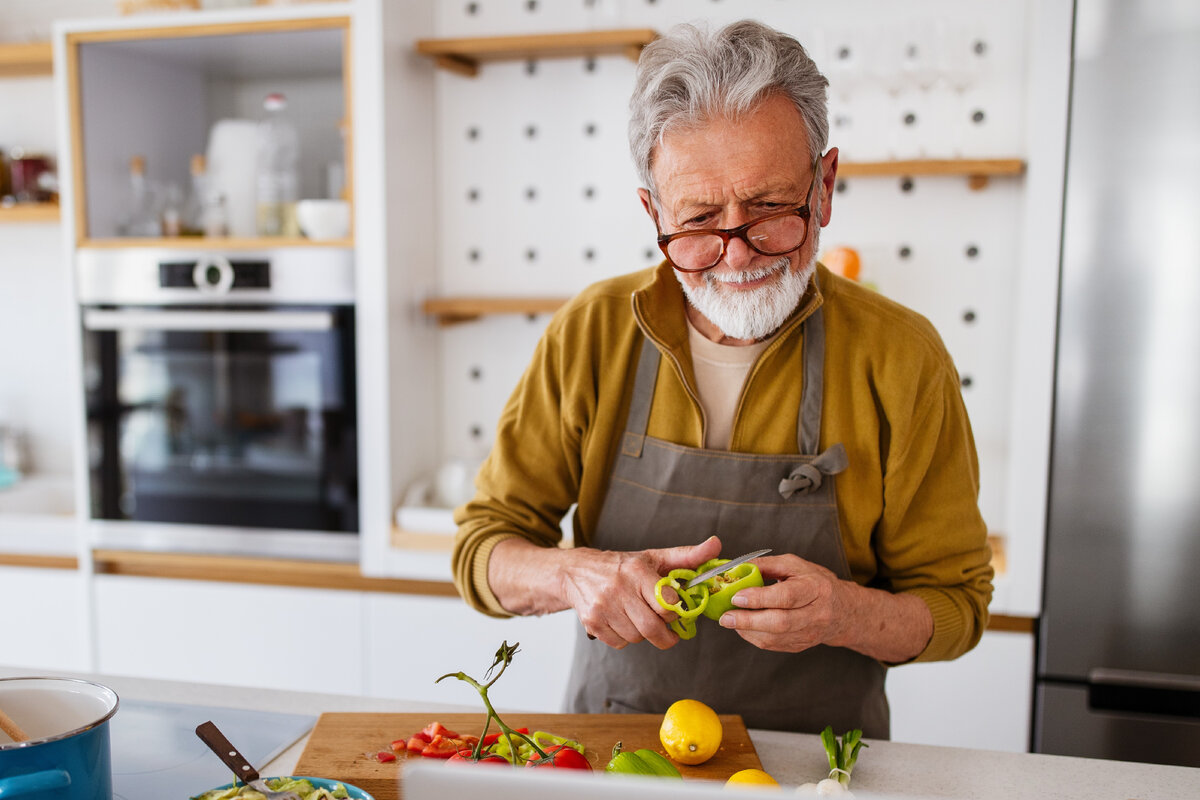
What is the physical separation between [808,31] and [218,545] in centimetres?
189

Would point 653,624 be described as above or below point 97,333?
below

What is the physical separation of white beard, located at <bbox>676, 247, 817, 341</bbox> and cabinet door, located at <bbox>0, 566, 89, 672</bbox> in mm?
2041

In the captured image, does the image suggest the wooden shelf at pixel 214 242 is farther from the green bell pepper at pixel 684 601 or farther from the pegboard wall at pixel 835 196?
the green bell pepper at pixel 684 601

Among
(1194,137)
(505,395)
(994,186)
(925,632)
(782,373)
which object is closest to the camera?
(925,632)

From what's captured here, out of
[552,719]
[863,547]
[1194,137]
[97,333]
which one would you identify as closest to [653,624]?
[552,719]

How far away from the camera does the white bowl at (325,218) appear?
94.0 inches

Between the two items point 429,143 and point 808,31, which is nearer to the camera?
point 808,31

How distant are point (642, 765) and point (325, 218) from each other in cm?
174

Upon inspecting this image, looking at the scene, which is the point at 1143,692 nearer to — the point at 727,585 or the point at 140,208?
the point at 727,585

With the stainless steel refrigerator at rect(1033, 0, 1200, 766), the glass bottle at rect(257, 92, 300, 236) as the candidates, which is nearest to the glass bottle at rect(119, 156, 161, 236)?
the glass bottle at rect(257, 92, 300, 236)

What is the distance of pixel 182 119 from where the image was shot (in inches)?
100

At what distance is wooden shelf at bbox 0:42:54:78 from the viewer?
2570mm

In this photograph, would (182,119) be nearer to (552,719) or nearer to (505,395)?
(505,395)

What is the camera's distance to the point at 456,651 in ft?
7.78
